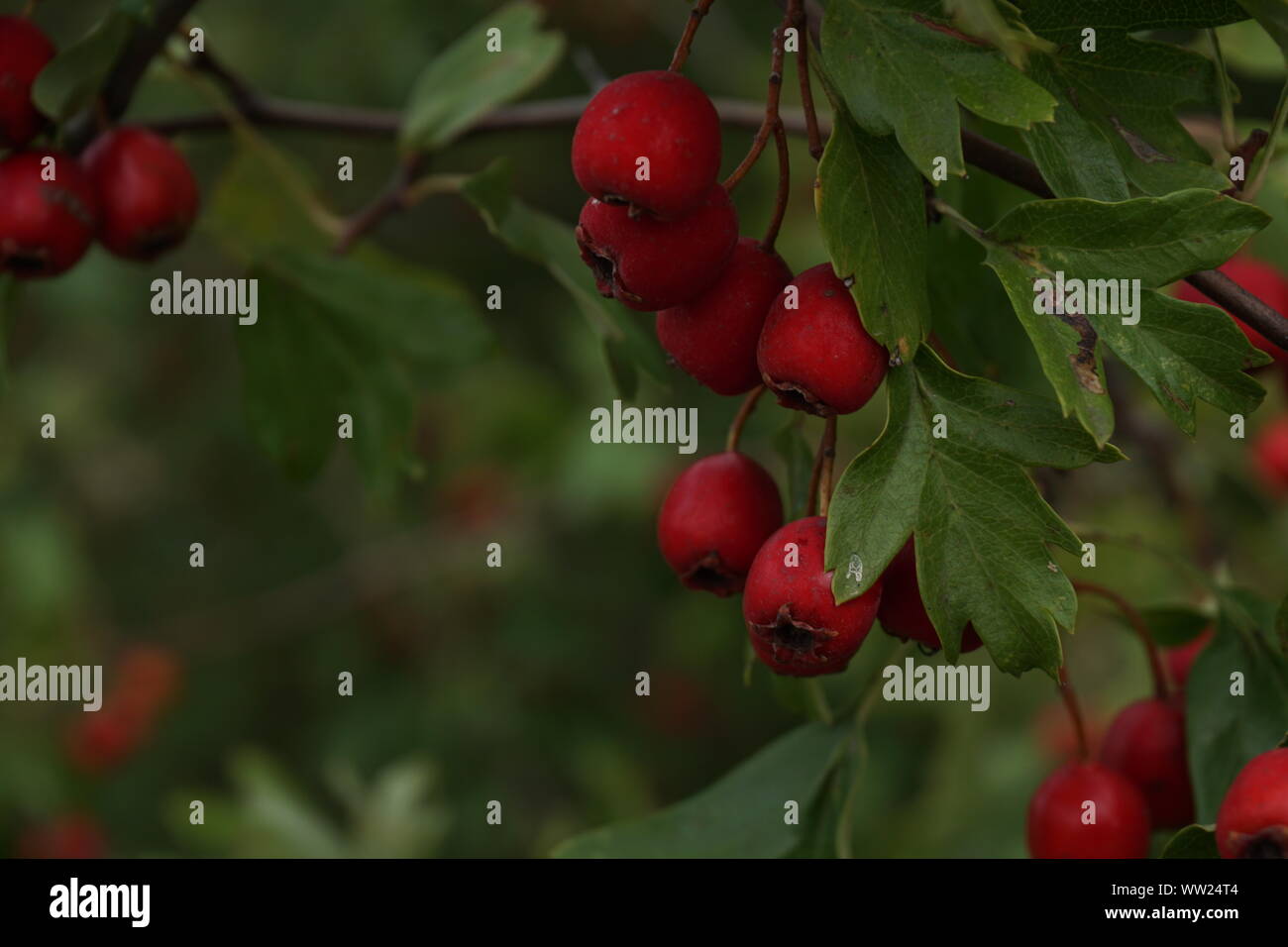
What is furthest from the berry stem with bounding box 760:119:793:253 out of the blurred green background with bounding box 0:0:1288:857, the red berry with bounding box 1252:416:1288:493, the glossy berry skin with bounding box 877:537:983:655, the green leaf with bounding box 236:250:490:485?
the red berry with bounding box 1252:416:1288:493

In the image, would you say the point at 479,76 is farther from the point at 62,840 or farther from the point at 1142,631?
the point at 62,840

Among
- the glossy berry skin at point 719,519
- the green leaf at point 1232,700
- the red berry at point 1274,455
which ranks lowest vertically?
the green leaf at point 1232,700

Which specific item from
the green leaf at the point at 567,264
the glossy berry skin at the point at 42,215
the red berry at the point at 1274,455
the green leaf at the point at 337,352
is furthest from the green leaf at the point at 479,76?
the red berry at the point at 1274,455

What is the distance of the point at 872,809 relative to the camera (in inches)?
141

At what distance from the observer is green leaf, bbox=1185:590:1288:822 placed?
55.7 inches

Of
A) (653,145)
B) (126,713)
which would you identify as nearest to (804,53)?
(653,145)

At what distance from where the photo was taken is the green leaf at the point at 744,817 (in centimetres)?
164

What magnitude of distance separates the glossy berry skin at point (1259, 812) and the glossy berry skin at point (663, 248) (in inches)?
23.8

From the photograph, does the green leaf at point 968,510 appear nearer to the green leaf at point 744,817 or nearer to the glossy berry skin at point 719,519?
the glossy berry skin at point 719,519

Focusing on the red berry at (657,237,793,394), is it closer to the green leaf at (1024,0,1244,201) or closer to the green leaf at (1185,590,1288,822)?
the green leaf at (1024,0,1244,201)
